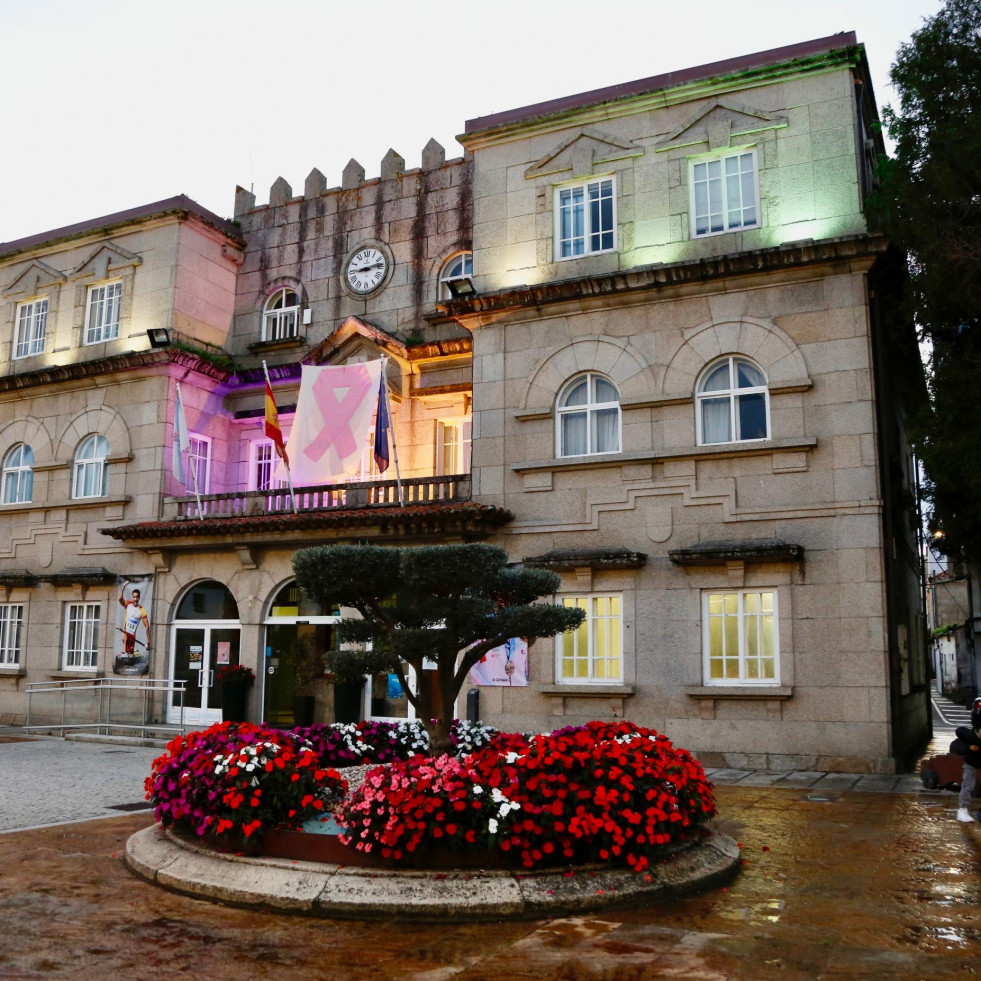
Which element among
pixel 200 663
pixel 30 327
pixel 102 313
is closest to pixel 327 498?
pixel 200 663

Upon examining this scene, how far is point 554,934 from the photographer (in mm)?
6477

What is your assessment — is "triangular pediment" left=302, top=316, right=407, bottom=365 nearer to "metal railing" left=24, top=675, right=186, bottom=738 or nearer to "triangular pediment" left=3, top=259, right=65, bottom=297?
"metal railing" left=24, top=675, right=186, bottom=738

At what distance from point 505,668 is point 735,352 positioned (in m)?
6.99

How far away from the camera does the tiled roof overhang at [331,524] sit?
17.8m

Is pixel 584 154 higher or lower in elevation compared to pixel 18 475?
higher

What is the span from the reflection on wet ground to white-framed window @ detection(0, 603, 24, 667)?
657 inches

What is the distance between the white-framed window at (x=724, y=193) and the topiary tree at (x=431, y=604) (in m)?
10.4

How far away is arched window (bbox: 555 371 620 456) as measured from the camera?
17.9m

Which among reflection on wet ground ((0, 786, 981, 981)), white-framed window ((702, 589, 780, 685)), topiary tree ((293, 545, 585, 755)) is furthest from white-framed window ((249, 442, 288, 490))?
reflection on wet ground ((0, 786, 981, 981))

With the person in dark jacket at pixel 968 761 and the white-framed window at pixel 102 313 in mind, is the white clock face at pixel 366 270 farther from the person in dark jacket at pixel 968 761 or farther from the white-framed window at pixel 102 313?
the person in dark jacket at pixel 968 761

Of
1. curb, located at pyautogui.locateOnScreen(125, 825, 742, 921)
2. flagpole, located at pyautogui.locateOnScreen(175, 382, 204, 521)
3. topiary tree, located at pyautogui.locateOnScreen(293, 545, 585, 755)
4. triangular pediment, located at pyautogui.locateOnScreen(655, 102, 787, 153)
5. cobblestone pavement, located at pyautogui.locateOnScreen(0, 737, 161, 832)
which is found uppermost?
triangular pediment, located at pyautogui.locateOnScreen(655, 102, 787, 153)

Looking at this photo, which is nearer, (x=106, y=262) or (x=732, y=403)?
(x=732, y=403)

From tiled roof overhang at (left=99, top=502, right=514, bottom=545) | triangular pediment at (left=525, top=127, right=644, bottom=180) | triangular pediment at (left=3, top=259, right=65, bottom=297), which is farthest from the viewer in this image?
triangular pediment at (left=3, top=259, right=65, bottom=297)

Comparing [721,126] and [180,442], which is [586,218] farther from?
[180,442]
